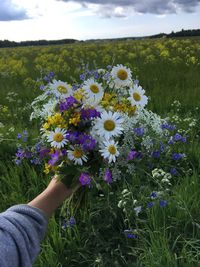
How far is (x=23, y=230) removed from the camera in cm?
129

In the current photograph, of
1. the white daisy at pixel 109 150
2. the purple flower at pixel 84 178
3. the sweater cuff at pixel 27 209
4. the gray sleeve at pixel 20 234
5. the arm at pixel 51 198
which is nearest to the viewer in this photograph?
the gray sleeve at pixel 20 234

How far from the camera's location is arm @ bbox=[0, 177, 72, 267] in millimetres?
1181

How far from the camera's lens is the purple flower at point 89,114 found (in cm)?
188

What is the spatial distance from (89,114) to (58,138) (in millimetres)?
169

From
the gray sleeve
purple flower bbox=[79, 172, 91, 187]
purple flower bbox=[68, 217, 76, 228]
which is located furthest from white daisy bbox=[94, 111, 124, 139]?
purple flower bbox=[68, 217, 76, 228]

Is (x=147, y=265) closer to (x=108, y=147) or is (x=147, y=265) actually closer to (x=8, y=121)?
(x=108, y=147)

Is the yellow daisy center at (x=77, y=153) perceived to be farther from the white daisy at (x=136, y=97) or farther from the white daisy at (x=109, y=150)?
the white daisy at (x=136, y=97)

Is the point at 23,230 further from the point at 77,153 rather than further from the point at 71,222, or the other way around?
the point at 71,222

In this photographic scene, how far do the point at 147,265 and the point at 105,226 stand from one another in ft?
1.93

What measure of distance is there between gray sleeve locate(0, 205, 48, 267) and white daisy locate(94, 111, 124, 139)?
1.69ft

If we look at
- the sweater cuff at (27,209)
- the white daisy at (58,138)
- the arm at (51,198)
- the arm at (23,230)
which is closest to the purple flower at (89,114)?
the white daisy at (58,138)

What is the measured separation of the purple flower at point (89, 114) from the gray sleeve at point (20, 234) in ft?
1.87

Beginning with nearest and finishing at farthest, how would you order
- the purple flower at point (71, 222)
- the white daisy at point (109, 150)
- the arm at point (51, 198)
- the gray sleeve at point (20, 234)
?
the gray sleeve at point (20, 234) → the arm at point (51, 198) → the white daisy at point (109, 150) → the purple flower at point (71, 222)

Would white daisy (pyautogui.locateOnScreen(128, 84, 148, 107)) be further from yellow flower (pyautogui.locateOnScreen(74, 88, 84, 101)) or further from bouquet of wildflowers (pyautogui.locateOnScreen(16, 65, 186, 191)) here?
yellow flower (pyautogui.locateOnScreen(74, 88, 84, 101))
